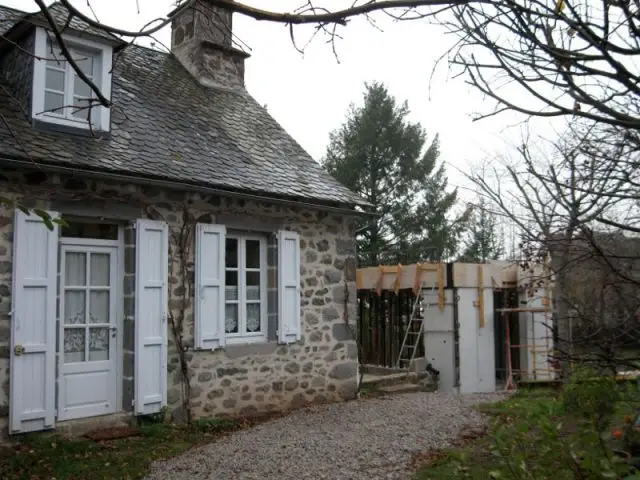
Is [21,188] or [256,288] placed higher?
[21,188]

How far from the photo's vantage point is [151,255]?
276 inches

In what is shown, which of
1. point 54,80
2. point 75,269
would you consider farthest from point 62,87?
point 75,269

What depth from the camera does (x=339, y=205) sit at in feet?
28.9

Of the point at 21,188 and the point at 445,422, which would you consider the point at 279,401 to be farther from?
the point at 21,188

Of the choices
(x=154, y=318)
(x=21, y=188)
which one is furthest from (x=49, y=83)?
(x=154, y=318)

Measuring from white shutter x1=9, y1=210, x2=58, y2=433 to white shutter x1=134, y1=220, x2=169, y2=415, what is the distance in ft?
2.95

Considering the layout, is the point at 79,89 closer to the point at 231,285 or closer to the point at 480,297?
the point at 231,285

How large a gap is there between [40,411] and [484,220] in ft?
Answer: 67.8

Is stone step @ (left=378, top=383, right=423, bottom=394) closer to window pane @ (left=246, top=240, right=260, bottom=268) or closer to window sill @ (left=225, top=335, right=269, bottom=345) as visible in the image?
window sill @ (left=225, top=335, right=269, bottom=345)

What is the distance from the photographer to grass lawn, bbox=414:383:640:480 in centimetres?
244

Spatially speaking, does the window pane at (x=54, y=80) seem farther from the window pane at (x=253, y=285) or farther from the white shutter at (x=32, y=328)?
the window pane at (x=253, y=285)

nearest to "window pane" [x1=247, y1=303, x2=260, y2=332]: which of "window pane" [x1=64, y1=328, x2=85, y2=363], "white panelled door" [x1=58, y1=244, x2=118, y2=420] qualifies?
"white panelled door" [x1=58, y1=244, x2=118, y2=420]

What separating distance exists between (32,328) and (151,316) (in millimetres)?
1248

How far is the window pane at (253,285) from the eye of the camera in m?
8.19
